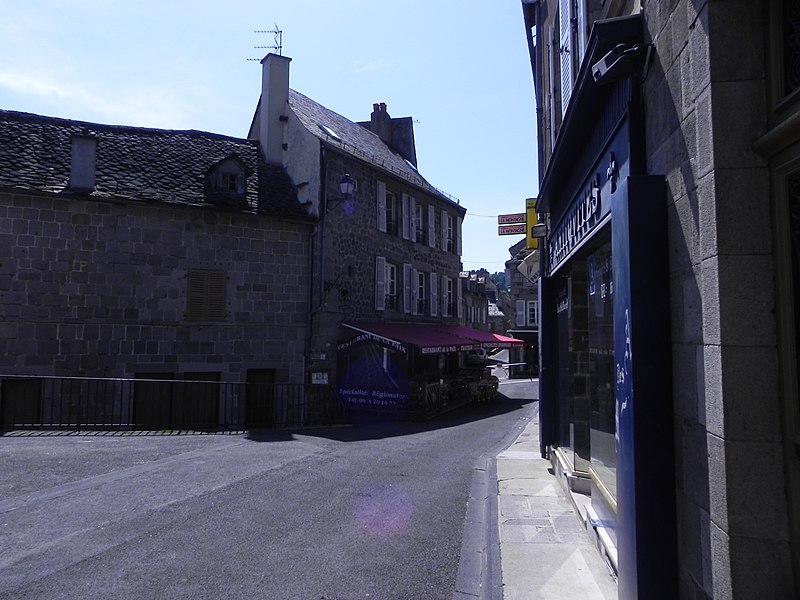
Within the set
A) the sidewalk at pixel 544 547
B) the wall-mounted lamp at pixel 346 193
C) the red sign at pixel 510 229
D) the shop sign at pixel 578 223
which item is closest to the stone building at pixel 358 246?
the wall-mounted lamp at pixel 346 193

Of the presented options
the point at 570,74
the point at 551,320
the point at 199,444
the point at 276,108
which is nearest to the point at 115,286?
the point at 199,444

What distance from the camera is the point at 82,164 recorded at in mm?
13930

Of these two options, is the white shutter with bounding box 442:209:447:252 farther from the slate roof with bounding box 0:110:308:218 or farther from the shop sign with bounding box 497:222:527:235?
the slate roof with bounding box 0:110:308:218

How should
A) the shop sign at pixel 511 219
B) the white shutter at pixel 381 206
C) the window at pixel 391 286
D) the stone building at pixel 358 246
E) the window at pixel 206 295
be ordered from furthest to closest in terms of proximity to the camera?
the window at pixel 391 286, the white shutter at pixel 381 206, the shop sign at pixel 511 219, the stone building at pixel 358 246, the window at pixel 206 295

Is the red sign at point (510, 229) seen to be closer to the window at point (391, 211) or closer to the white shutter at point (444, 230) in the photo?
the window at point (391, 211)

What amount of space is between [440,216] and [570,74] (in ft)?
57.0

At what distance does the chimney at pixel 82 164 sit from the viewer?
13.8 metres

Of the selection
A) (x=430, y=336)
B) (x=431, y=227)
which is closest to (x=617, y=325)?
(x=430, y=336)

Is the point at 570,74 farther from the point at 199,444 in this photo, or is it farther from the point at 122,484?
the point at 199,444

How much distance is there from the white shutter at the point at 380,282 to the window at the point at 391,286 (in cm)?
35

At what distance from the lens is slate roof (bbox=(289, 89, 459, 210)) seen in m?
17.7

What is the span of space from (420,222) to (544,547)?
1779 centimetres

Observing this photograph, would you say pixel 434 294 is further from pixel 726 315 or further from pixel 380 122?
pixel 726 315

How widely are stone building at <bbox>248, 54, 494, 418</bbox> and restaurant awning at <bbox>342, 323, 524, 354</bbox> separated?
0.21 ft
